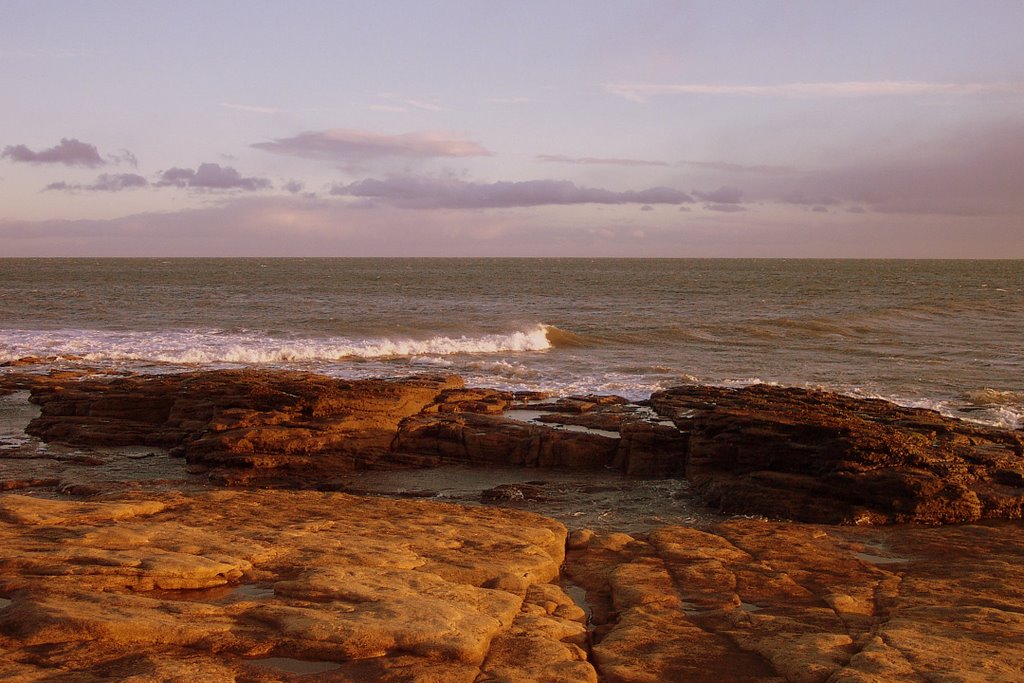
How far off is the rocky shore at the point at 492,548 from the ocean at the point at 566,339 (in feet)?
27.6

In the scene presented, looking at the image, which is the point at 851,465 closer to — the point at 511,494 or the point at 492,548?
the point at 511,494

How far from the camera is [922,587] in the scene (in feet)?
31.6

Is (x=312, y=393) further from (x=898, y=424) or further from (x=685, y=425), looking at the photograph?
(x=898, y=424)

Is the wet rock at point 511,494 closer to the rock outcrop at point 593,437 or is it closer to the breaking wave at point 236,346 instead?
the rock outcrop at point 593,437

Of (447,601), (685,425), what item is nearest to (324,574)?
(447,601)

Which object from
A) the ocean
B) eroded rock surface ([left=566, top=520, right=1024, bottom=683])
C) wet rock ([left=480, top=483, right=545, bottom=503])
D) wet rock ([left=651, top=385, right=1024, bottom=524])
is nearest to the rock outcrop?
wet rock ([left=651, top=385, right=1024, bottom=524])

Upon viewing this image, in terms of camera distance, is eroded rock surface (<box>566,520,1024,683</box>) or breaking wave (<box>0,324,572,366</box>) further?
breaking wave (<box>0,324,572,366</box>)

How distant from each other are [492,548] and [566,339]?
31893mm

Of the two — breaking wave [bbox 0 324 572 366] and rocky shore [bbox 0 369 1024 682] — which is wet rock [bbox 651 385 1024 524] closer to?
rocky shore [bbox 0 369 1024 682]

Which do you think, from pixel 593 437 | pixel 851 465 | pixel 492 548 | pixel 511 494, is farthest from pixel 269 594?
pixel 593 437

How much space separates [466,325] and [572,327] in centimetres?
584

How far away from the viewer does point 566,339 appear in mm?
41438

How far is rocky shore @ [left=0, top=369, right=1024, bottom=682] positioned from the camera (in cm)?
693

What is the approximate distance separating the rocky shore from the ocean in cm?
842
